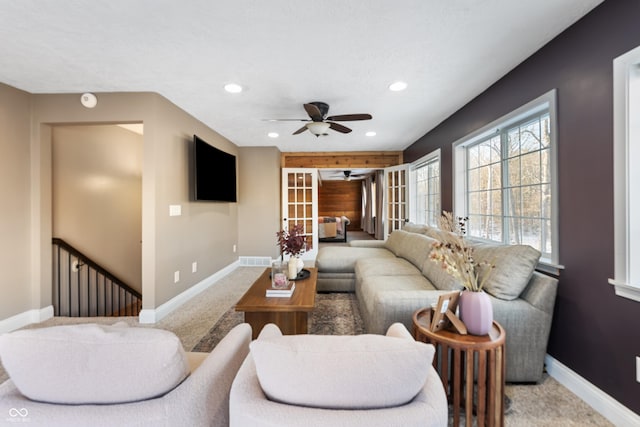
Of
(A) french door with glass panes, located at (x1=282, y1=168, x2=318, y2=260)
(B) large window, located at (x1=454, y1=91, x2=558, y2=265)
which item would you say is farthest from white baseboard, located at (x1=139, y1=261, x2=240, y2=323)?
(B) large window, located at (x1=454, y1=91, x2=558, y2=265)

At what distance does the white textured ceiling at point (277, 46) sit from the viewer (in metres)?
1.64

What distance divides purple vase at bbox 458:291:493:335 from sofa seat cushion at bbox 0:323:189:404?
1407 millimetres

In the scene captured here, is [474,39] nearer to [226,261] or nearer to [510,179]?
[510,179]

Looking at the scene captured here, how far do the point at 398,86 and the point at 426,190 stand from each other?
255 cm

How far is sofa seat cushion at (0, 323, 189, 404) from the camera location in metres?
0.74

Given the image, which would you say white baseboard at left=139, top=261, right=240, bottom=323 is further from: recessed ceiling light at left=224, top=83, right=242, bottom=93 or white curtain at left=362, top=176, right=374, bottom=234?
white curtain at left=362, top=176, right=374, bottom=234

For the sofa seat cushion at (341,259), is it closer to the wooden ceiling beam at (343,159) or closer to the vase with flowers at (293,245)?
the vase with flowers at (293,245)

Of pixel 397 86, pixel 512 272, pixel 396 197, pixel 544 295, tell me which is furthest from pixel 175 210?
pixel 396 197

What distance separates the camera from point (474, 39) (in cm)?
193

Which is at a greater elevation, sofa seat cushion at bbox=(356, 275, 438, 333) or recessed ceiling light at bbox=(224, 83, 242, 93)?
recessed ceiling light at bbox=(224, 83, 242, 93)

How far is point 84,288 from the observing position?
3.59m

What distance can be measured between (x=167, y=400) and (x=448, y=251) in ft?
4.71

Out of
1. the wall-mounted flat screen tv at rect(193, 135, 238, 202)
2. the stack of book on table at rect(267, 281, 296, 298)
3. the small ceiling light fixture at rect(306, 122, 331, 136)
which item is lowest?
the stack of book on table at rect(267, 281, 296, 298)

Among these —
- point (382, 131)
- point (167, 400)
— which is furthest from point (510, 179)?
point (167, 400)
